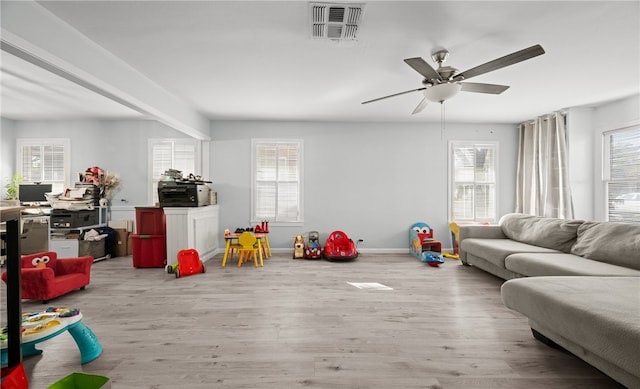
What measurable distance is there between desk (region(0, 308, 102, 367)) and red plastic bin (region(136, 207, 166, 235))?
257cm

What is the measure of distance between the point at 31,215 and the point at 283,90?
4.34 metres

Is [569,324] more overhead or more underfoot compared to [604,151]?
more underfoot

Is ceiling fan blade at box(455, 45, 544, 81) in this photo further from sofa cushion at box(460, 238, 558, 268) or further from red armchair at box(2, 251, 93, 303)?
red armchair at box(2, 251, 93, 303)

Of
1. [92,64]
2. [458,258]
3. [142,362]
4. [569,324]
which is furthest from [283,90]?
[458,258]

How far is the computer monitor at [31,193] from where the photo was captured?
5.30 meters

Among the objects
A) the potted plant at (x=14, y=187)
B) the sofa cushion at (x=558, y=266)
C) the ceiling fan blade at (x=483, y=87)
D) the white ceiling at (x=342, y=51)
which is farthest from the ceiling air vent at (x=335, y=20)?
the potted plant at (x=14, y=187)

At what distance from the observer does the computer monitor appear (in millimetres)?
5297

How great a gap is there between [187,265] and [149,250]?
34.1 inches

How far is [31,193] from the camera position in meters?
5.31

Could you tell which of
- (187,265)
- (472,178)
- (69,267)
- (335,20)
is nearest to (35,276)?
(69,267)

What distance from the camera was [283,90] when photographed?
13.1 feet

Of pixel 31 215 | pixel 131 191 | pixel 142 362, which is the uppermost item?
pixel 131 191

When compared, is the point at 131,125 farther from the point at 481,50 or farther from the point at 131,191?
the point at 481,50

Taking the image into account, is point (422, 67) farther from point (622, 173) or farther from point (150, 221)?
point (150, 221)
